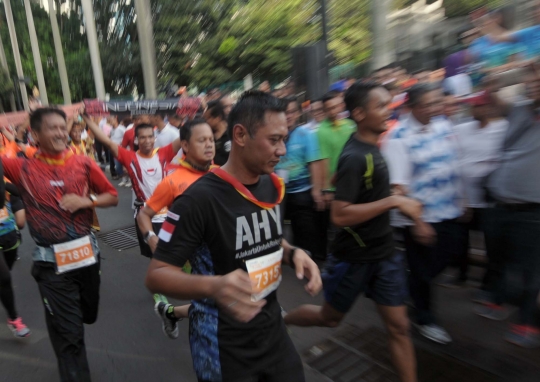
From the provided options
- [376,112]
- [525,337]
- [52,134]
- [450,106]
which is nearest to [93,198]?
[52,134]

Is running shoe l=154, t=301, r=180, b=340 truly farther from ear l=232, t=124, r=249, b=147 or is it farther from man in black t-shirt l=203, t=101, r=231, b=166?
ear l=232, t=124, r=249, b=147

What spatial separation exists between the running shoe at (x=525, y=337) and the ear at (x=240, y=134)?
8.70 feet

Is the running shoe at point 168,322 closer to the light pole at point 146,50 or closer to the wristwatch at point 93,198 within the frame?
the wristwatch at point 93,198

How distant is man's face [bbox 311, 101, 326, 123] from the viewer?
5266 mm

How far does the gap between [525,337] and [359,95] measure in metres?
2.14

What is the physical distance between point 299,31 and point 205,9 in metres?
4.65

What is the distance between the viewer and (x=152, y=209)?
11.3 feet

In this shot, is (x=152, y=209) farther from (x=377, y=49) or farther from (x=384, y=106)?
(x=377, y=49)

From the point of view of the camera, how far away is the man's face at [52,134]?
2979 millimetres

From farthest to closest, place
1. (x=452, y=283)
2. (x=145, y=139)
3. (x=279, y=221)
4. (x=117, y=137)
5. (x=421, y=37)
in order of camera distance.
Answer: (x=117, y=137)
(x=421, y=37)
(x=145, y=139)
(x=452, y=283)
(x=279, y=221)

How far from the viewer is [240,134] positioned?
6.29 ft

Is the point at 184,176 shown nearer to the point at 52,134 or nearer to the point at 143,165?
the point at 52,134

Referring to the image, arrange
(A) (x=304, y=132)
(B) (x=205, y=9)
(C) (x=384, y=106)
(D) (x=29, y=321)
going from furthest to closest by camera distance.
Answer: (B) (x=205, y=9)
(A) (x=304, y=132)
(D) (x=29, y=321)
(C) (x=384, y=106)

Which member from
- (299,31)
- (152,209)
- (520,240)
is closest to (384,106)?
(520,240)
